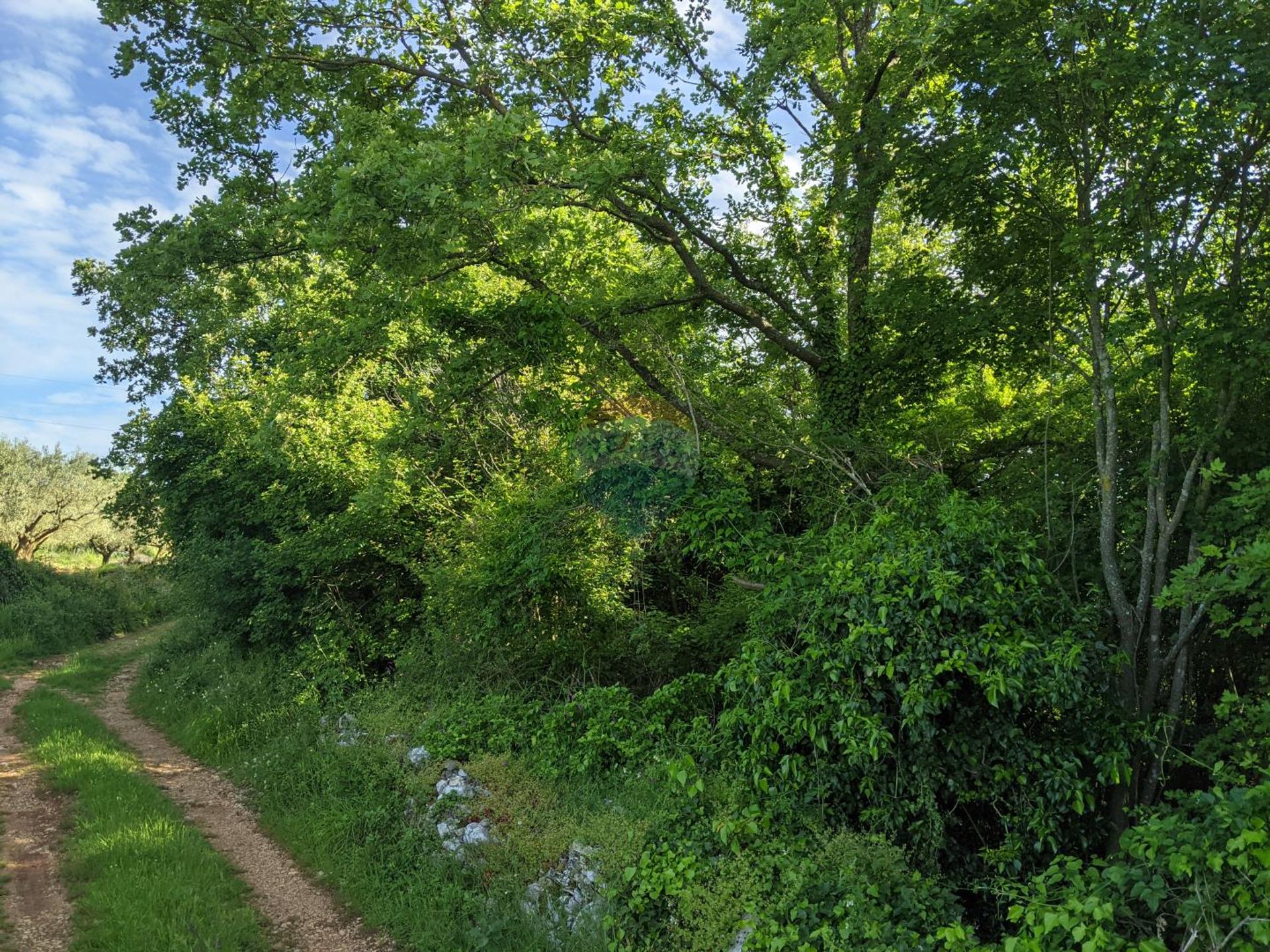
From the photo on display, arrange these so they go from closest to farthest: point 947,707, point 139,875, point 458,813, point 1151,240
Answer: point 947,707, point 1151,240, point 139,875, point 458,813

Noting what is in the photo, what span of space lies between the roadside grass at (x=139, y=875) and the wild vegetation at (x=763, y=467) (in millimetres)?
938

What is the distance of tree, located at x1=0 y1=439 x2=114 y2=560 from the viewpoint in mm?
28781

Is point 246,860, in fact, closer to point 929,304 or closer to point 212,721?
point 212,721

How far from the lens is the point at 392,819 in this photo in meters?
7.36

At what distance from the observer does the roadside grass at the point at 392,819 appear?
568 centimetres

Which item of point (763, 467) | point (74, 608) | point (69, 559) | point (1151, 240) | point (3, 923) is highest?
point (69, 559)

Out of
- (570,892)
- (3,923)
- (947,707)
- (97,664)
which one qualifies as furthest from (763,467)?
(97,664)

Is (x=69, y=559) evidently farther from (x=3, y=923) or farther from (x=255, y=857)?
(x=3, y=923)

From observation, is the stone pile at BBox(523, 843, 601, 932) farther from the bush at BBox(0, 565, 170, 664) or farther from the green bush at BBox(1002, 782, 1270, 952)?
the bush at BBox(0, 565, 170, 664)

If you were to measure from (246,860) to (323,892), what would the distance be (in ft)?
3.62

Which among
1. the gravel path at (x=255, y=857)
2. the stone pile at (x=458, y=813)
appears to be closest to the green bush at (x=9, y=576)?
the gravel path at (x=255, y=857)

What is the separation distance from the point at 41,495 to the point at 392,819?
30.8m

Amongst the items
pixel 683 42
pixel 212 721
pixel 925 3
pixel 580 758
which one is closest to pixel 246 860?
pixel 580 758

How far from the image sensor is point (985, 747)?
15.9 feet
